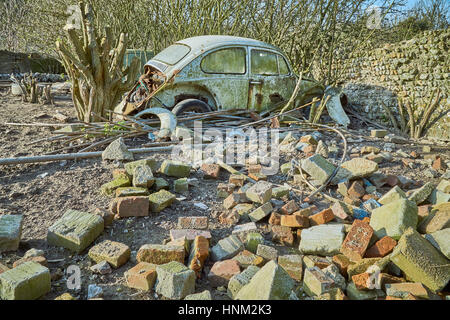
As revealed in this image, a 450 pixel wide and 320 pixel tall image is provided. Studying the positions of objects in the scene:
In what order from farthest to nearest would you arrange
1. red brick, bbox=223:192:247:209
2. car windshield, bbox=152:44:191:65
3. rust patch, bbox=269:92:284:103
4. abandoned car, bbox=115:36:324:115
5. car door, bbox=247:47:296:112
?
1. rust patch, bbox=269:92:284:103
2. car door, bbox=247:47:296:112
3. car windshield, bbox=152:44:191:65
4. abandoned car, bbox=115:36:324:115
5. red brick, bbox=223:192:247:209

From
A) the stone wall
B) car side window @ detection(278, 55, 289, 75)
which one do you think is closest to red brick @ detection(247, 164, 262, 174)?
car side window @ detection(278, 55, 289, 75)

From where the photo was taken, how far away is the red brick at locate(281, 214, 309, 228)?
8.02 ft

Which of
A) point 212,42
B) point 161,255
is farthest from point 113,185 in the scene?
point 212,42

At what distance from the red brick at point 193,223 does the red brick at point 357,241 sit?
0.98 m

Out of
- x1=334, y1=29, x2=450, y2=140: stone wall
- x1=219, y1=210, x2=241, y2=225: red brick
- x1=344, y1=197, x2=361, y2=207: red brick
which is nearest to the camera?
x1=219, y1=210, x2=241, y2=225: red brick

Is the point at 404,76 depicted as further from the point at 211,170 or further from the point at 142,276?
the point at 142,276

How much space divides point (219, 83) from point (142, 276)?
4119 millimetres

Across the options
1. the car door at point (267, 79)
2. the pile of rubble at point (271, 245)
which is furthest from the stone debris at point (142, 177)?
the car door at point (267, 79)

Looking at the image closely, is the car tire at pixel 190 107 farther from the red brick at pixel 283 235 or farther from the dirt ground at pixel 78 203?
the red brick at pixel 283 235

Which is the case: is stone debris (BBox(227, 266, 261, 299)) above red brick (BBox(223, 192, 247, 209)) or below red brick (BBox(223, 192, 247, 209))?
below

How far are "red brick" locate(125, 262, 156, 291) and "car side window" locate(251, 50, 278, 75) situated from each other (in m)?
4.50

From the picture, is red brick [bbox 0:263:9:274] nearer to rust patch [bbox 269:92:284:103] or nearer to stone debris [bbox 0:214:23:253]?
stone debris [bbox 0:214:23:253]

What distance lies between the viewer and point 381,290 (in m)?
1.80
